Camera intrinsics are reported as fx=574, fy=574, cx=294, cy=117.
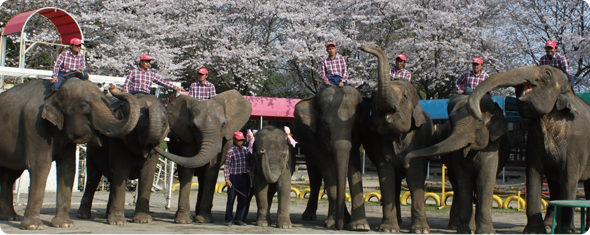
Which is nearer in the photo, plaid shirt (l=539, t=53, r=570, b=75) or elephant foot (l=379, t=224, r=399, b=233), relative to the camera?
elephant foot (l=379, t=224, r=399, b=233)

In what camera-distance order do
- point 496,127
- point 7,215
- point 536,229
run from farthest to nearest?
1. point 7,215
2. point 496,127
3. point 536,229

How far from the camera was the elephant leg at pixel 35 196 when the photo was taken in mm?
9742

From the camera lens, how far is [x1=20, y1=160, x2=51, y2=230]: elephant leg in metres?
9.74

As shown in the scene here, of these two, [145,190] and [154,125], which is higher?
[154,125]

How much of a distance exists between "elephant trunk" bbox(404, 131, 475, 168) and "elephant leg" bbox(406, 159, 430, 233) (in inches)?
25.1

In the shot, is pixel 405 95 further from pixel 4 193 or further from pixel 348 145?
pixel 4 193

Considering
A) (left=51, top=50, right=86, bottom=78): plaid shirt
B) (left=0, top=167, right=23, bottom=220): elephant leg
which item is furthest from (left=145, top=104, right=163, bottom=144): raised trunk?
(left=0, top=167, right=23, bottom=220): elephant leg

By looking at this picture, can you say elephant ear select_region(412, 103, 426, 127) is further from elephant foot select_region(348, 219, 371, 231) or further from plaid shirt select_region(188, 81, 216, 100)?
plaid shirt select_region(188, 81, 216, 100)

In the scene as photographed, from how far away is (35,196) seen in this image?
995cm

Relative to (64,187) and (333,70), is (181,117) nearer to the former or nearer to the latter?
(64,187)

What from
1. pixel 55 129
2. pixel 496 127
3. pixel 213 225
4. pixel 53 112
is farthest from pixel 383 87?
pixel 55 129

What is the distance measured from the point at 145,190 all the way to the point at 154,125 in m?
1.65

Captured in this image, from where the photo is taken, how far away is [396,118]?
10320mm

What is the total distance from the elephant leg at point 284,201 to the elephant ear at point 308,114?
1072 millimetres
